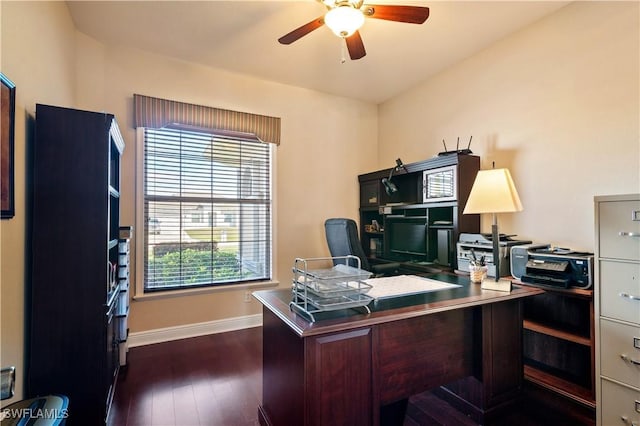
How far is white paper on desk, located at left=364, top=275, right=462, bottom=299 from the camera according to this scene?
174 centimetres

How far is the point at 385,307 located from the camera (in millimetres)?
1492

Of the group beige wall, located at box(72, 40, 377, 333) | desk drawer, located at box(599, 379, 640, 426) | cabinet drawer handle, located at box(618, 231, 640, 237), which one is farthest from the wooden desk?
beige wall, located at box(72, 40, 377, 333)

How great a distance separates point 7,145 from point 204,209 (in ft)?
6.42

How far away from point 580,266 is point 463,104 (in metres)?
1.93

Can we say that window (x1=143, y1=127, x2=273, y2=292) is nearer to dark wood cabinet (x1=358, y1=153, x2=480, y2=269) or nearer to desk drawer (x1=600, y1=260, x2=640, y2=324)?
dark wood cabinet (x1=358, y1=153, x2=480, y2=269)

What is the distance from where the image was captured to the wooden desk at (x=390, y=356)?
1.32 m

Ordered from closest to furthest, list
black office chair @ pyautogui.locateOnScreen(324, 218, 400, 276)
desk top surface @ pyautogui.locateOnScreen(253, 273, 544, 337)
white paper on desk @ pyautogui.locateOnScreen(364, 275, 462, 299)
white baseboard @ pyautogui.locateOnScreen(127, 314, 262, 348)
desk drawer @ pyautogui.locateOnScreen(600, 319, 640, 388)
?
desk top surface @ pyautogui.locateOnScreen(253, 273, 544, 337), desk drawer @ pyautogui.locateOnScreen(600, 319, 640, 388), white paper on desk @ pyautogui.locateOnScreen(364, 275, 462, 299), black office chair @ pyautogui.locateOnScreen(324, 218, 400, 276), white baseboard @ pyautogui.locateOnScreen(127, 314, 262, 348)

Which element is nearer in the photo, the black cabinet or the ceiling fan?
the black cabinet

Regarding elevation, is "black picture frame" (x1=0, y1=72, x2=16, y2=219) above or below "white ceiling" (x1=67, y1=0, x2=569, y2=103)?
below

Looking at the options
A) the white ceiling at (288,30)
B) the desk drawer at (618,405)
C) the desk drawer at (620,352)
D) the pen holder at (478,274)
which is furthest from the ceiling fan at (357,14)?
the desk drawer at (618,405)

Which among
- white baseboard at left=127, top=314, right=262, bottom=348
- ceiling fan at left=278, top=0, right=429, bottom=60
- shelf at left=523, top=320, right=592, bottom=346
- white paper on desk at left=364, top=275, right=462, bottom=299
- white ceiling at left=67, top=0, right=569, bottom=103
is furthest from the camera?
white baseboard at left=127, top=314, right=262, bottom=348

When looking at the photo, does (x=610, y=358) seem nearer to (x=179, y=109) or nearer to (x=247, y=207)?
(x=247, y=207)

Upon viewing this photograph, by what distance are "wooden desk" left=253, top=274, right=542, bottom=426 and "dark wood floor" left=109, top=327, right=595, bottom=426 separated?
152 mm

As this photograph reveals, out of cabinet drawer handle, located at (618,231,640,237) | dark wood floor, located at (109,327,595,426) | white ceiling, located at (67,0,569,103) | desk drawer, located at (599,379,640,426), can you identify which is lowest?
dark wood floor, located at (109,327,595,426)
